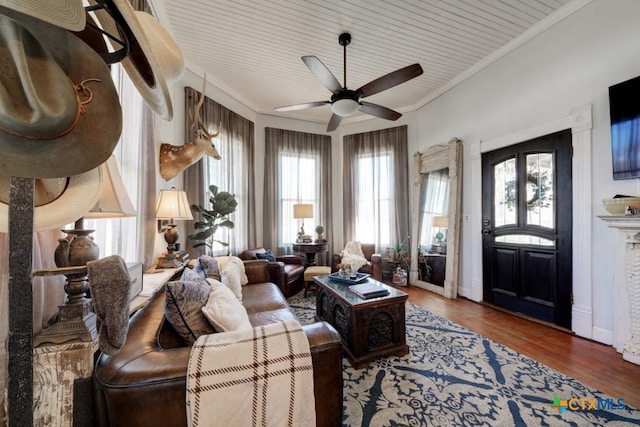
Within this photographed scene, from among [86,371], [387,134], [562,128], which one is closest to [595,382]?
[562,128]

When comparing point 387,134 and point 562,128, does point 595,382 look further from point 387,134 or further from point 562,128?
point 387,134

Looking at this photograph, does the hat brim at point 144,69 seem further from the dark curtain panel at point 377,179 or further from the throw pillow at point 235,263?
the dark curtain panel at point 377,179

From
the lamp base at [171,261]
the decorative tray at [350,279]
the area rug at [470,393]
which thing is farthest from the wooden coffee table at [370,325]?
the lamp base at [171,261]

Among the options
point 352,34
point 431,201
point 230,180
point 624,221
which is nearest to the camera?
point 624,221

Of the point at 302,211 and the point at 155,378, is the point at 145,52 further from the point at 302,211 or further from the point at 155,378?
the point at 302,211

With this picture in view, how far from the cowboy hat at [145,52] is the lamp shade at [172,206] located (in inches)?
57.4

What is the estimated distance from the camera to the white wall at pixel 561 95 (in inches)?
84.8

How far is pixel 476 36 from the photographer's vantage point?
9.10 feet

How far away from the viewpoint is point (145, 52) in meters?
0.57

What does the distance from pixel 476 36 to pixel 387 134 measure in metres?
1.97

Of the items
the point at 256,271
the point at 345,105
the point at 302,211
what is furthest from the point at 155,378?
the point at 302,211

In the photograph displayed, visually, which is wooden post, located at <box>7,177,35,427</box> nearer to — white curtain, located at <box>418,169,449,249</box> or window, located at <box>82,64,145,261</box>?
window, located at <box>82,64,145,261</box>

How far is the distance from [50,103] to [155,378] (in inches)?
33.2

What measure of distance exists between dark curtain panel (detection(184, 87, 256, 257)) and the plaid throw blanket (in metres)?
2.64
